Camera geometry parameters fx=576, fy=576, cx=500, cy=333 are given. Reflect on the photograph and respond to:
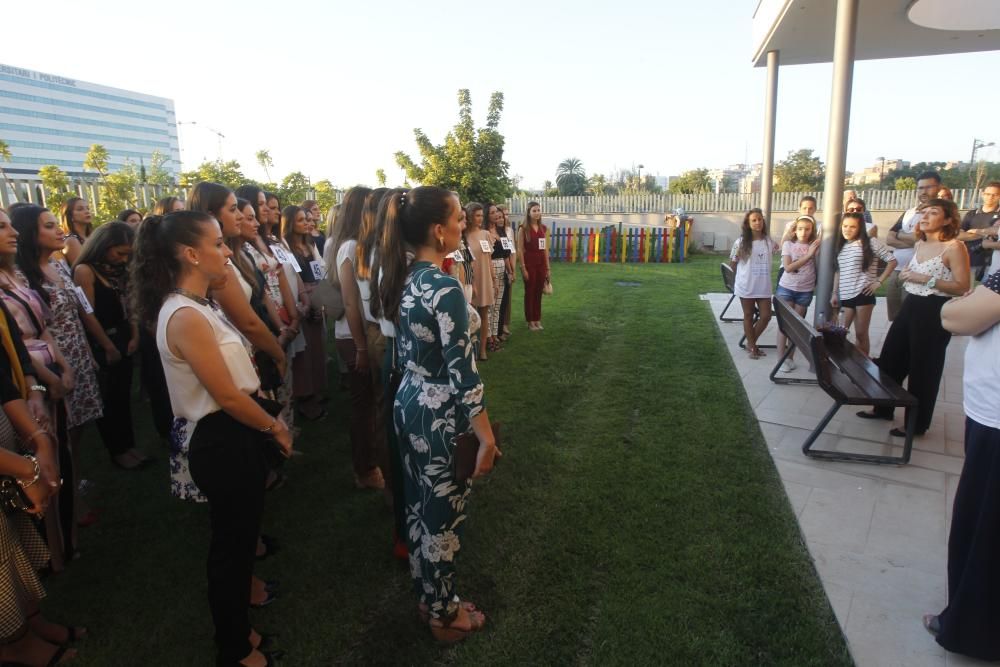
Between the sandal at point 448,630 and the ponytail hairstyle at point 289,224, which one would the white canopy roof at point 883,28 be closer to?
the ponytail hairstyle at point 289,224

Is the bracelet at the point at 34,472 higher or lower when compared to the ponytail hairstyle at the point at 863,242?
lower

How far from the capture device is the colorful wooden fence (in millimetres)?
16906

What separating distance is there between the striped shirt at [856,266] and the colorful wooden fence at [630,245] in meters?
10.9

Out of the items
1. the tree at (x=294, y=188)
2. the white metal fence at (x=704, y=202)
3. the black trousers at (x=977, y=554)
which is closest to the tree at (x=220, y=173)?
the tree at (x=294, y=188)

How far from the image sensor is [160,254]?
2084 millimetres

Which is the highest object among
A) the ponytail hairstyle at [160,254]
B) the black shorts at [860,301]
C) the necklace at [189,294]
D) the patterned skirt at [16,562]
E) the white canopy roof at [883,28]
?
the white canopy roof at [883,28]

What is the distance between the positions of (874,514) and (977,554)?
4.28ft

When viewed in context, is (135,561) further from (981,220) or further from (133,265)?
(981,220)

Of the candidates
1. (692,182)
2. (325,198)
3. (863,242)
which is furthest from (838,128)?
(692,182)

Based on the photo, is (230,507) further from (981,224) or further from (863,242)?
(981,224)

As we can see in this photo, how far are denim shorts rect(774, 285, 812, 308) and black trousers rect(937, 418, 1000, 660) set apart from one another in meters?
4.43

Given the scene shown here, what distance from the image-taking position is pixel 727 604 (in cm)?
268

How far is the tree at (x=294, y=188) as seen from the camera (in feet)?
46.4

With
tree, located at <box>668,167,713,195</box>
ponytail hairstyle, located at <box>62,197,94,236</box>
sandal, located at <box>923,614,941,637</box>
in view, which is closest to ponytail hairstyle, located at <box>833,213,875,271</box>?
sandal, located at <box>923,614,941,637</box>
